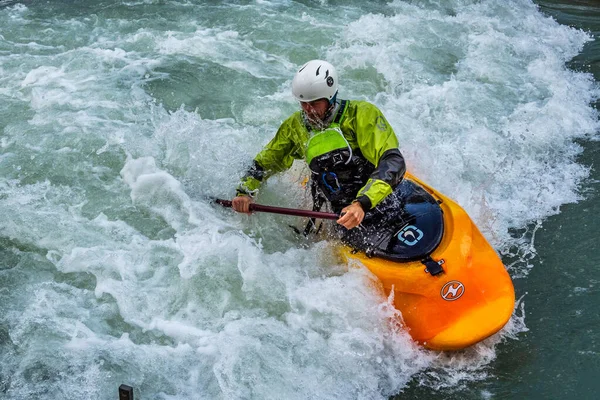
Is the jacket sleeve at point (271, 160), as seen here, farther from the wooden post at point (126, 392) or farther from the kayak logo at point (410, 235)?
the wooden post at point (126, 392)

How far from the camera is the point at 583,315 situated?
428 cm

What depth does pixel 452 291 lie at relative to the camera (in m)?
4.02

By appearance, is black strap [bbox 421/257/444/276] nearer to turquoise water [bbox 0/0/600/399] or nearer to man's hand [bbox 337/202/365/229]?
turquoise water [bbox 0/0/600/399]

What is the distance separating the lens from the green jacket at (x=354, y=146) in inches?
158

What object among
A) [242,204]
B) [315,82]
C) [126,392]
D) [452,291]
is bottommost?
[242,204]

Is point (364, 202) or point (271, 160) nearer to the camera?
point (364, 202)

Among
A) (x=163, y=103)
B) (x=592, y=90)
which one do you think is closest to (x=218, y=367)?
(x=163, y=103)

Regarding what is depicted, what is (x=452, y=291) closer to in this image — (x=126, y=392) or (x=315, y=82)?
(x=315, y=82)

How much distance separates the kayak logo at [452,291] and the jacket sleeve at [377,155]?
70 cm

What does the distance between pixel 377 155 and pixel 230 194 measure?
63.9 inches

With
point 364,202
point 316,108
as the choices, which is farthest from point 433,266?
point 316,108

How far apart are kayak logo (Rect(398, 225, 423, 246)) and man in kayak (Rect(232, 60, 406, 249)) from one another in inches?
7.5

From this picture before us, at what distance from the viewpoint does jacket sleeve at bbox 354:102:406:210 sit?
398 cm

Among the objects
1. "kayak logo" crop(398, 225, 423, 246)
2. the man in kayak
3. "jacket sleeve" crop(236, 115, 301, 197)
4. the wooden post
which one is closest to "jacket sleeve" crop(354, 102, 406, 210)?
the man in kayak
